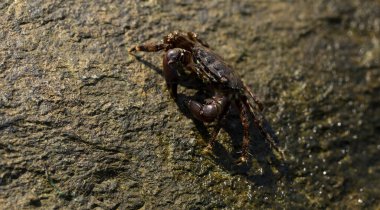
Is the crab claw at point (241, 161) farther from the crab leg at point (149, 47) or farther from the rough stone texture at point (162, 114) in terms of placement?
the crab leg at point (149, 47)

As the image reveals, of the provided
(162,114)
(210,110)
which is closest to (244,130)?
(210,110)

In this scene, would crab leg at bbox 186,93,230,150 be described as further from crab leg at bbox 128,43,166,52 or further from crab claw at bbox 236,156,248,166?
crab leg at bbox 128,43,166,52

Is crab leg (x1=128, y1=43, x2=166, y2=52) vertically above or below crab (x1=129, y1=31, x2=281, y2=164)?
above

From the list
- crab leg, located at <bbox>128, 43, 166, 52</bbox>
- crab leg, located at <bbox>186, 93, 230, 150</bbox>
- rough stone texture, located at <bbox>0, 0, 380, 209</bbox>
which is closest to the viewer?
rough stone texture, located at <bbox>0, 0, 380, 209</bbox>

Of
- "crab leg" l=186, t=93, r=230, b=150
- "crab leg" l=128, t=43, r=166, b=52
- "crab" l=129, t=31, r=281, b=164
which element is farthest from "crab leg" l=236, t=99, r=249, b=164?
"crab leg" l=128, t=43, r=166, b=52

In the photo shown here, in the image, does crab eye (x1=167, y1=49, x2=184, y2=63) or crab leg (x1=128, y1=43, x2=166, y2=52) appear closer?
crab eye (x1=167, y1=49, x2=184, y2=63)

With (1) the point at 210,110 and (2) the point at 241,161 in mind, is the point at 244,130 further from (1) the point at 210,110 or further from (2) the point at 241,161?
(1) the point at 210,110
